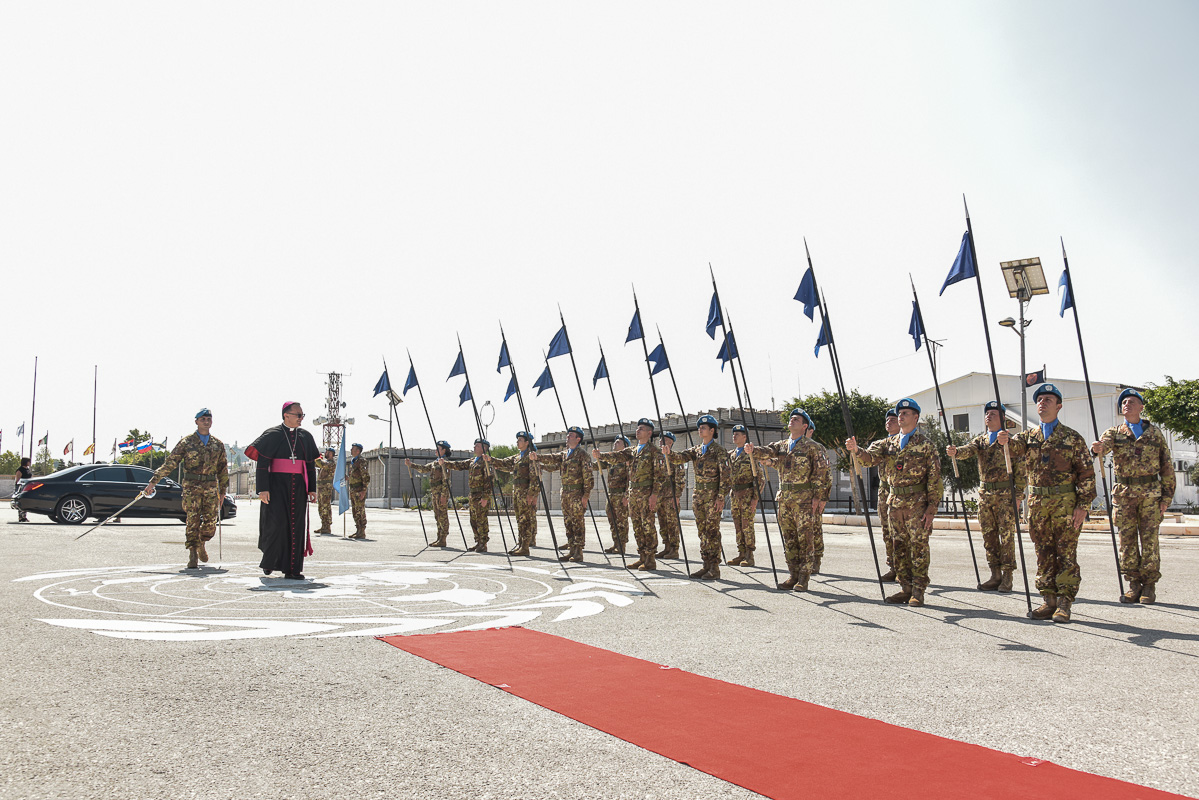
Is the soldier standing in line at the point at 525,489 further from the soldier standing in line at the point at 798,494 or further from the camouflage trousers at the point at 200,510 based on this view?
the soldier standing in line at the point at 798,494

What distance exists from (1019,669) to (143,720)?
4.94 metres

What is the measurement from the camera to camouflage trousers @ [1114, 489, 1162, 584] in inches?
320

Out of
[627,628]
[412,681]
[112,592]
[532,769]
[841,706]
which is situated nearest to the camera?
[532,769]

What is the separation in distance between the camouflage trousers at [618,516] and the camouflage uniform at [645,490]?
63 cm

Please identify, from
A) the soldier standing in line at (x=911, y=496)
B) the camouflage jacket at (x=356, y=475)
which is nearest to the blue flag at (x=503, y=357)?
the camouflage jacket at (x=356, y=475)

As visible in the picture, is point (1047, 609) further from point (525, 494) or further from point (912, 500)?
point (525, 494)

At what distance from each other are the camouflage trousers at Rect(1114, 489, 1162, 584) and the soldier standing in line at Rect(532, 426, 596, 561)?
24.4 ft

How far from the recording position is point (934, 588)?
30.8ft

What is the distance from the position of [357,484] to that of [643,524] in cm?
1001

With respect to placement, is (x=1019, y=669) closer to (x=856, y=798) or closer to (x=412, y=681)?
(x=856, y=798)

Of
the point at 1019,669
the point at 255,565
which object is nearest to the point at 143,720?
the point at 1019,669

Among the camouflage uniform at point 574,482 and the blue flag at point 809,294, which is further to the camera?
the camouflage uniform at point 574,482

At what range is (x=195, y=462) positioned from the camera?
1149cm

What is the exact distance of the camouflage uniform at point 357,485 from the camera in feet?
60.7
